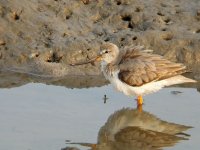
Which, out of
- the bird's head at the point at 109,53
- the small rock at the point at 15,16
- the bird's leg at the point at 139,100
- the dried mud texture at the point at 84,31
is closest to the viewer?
the bird's leg at the point at 139,100

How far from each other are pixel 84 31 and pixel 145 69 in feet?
9.92

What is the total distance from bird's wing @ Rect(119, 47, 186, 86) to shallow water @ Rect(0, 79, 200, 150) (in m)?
0.50

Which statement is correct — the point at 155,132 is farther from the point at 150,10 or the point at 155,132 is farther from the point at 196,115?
the point at 150,10

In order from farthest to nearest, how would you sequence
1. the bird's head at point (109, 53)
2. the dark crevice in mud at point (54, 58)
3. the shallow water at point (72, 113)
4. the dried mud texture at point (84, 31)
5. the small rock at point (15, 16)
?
the small rock at point (15, 16)
the dark crevice in mud at point (54, 58)
the dried mud texture at point (84, 31)
the bird's head at point (109, 53)
the shallow water at point (72, 113)

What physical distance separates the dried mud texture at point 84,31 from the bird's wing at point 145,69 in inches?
76.7

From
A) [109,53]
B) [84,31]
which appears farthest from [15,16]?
[109,53]

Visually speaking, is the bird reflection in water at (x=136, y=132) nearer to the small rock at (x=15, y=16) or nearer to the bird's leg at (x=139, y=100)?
the bird's leg at (x=139, y=100)

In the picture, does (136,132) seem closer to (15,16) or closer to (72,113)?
(72,113)

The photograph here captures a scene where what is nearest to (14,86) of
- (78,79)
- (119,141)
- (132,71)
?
(78,79)

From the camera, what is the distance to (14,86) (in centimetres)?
1183

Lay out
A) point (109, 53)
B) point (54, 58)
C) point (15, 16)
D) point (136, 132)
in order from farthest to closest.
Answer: point (15, 16)
point (54, 58)
point (109, 53)
point (136, 132)

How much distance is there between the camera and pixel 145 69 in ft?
36.1

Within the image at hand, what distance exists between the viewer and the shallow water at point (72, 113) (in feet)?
29.7

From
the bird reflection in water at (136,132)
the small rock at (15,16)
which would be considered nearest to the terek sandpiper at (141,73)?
the bird reflection in water at (136,132)
